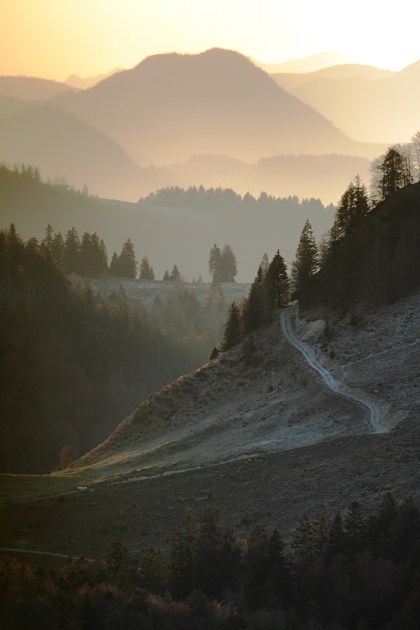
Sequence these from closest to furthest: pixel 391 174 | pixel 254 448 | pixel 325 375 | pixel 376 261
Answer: pixel 254 448 → pixel 325 375 → pixel 376 261 → pixel 391 174

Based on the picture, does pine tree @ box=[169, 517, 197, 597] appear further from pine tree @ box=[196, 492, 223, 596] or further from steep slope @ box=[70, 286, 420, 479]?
steep slope @ box=[70, 286, 420, 479]

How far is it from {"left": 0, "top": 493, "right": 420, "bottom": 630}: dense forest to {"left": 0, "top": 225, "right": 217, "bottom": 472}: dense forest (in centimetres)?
8751

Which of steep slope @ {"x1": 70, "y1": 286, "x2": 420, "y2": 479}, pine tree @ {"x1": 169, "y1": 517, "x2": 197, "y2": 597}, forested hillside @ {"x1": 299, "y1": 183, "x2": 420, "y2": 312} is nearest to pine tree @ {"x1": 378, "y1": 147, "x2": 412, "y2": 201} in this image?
forested hillside @ {"x1": 299, "y1": 183, "x2": 420, "y2": 312}

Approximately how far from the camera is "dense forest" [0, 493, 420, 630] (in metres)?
44.0

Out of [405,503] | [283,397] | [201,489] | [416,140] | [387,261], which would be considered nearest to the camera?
[405,503]

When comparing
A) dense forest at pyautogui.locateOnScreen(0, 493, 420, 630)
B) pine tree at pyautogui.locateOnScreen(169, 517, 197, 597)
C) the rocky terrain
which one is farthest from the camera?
the rocky terrain

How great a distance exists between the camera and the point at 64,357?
547ft

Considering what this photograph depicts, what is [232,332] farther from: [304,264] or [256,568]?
[256,568]

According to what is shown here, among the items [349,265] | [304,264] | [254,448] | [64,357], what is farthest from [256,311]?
[64,357]

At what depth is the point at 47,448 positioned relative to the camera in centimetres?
14250

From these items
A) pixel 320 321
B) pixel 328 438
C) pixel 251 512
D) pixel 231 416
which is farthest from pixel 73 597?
pixel 320 321

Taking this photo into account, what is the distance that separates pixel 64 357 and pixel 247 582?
398 ft

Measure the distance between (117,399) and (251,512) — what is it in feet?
364

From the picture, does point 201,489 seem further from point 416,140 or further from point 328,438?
point 416,140
